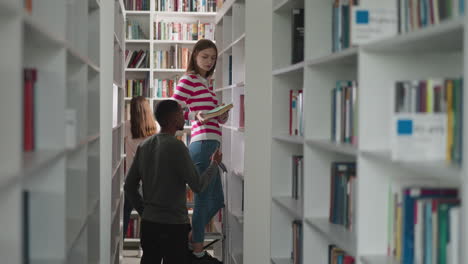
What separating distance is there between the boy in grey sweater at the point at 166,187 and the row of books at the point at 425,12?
190 cm

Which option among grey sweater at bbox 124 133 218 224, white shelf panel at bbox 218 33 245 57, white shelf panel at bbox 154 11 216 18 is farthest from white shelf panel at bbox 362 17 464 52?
white shelf panel at bbox 154 11 216 18

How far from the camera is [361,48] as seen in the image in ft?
6.35

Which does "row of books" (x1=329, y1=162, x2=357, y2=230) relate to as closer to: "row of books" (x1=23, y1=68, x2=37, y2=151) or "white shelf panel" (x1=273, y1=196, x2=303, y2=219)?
"white shelf panel" (x1=273, y1=196, x2=303, y2=219)

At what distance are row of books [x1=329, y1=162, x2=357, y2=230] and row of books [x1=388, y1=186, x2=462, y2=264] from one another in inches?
16.4

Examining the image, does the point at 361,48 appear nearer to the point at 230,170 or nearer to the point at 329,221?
the point at 329,221

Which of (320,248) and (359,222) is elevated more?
(359,222)

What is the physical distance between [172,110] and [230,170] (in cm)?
124

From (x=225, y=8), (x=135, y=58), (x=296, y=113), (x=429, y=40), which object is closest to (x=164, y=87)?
(x=135, y=58)

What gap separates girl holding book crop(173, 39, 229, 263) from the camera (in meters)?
4.56

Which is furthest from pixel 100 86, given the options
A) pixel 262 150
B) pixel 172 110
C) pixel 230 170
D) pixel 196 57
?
pixel 230 170

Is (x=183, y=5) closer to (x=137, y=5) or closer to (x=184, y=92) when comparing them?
(x=137, y=5)

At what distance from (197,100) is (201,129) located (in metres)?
0.22

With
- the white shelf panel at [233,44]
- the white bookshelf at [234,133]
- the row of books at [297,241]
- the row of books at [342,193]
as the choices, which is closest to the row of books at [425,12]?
the row of books at [342,193]

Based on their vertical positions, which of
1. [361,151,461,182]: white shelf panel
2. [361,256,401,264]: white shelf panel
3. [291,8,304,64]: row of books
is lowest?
[361,256,401,264]: white shelf panel
